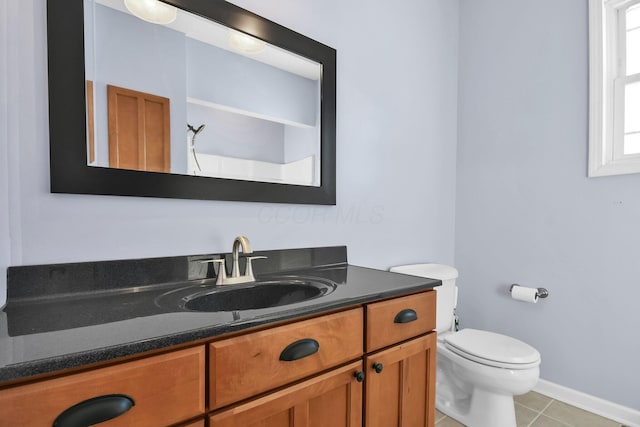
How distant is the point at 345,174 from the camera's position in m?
1.72

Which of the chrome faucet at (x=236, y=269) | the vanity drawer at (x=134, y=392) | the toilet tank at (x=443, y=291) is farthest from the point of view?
the toilet tank at (x=443, y=291)

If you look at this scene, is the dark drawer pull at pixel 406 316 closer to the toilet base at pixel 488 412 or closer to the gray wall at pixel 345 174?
the gray wall at pixel 345 174

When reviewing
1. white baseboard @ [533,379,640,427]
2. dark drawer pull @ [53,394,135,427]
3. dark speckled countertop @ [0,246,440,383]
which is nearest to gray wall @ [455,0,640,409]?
white baseboard @ [533,379,640,427]

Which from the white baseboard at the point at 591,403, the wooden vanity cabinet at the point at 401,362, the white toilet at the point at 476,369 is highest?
the wooden vanity cabinet at the point at 401,362

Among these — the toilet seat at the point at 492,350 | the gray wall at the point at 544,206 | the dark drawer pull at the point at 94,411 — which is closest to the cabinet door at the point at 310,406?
the dark drawer pull at the point at 94,411

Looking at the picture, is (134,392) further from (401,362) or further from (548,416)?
(548,416)

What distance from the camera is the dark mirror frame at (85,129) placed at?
3.11 ft

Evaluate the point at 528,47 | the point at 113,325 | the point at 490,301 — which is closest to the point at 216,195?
the point at 113,325

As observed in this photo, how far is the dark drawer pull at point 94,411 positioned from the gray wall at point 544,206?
2259 mm

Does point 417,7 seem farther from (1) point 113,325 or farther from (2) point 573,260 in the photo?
(1) point 113,325

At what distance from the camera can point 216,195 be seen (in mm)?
1257

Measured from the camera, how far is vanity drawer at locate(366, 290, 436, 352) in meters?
1.05

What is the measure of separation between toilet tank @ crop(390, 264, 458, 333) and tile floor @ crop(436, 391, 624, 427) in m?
0.52

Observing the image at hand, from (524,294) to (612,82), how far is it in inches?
51.8
